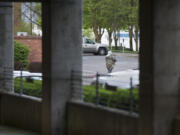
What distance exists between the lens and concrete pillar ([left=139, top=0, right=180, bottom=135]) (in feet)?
32.8

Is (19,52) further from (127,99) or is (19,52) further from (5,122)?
(127,99)

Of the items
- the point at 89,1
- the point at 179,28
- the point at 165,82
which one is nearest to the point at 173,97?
the point at 165,82

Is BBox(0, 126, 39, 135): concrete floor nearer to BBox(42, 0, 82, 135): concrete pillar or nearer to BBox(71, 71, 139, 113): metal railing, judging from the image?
BBox(42, 0, 82, 135): concrete pillar

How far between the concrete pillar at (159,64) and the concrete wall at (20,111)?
16.6ft

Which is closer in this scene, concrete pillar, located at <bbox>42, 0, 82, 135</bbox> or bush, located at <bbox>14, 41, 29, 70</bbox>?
concrete pillar, located at <bbox>42, 0, 82, 135</bbox>

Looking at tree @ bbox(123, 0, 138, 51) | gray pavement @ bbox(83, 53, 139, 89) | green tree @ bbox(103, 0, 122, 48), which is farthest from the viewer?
green tree @ bbox(103, 0, 122, 48)

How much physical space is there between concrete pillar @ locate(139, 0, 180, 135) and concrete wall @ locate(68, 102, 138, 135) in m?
0.86

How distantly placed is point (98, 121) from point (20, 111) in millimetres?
4025

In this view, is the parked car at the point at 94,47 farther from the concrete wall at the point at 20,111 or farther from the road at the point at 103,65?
the concrete wall at the point at 20,111

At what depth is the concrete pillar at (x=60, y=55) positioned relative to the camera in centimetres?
1355

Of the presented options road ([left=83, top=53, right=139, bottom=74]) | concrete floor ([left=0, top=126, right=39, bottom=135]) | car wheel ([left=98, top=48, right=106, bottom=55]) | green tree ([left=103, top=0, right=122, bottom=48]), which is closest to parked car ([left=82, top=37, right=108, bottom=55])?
car wheel ([left=98, top=48, right=106, bottom=55])

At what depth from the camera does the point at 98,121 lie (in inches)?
480

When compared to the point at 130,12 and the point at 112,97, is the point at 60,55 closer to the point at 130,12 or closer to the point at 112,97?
the point at 112,97

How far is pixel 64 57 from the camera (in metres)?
13.7
